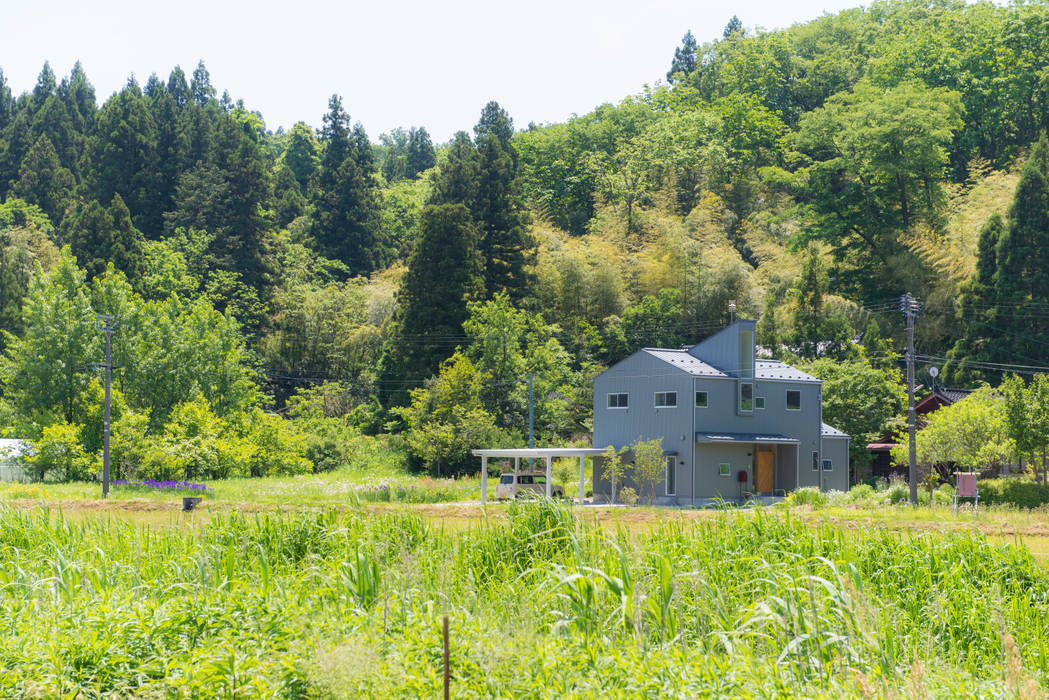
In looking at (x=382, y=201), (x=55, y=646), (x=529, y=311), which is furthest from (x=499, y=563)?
(x=382, y=201)

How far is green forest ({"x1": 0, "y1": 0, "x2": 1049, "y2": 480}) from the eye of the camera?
49.8 meters

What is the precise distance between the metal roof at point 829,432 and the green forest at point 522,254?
2075 mm

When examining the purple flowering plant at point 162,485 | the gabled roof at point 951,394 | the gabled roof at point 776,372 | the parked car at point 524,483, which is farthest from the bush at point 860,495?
the purple flowering plant at point 162,485

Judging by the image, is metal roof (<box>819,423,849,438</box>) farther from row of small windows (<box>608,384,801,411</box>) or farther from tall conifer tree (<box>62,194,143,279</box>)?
tall conifer tree (<box>62,194,143,279</box>)

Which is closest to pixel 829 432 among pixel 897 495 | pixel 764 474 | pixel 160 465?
pixel 764 474

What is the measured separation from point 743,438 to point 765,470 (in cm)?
308

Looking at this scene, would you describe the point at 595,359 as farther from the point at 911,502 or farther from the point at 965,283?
the point at 911,502

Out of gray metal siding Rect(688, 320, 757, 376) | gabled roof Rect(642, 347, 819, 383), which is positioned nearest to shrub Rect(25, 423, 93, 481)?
gabled roof Rect(642, 347, 819, 383)

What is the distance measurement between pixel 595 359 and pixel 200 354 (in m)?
21.5

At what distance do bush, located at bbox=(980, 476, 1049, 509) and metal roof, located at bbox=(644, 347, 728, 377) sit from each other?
10.6 metres

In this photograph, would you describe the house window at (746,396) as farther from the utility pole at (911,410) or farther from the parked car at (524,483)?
the parked car at (524,483)

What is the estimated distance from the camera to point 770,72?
265 feet

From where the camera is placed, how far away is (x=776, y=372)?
1649 inches

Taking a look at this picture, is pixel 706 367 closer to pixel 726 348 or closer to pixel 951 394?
pixel 726 348
